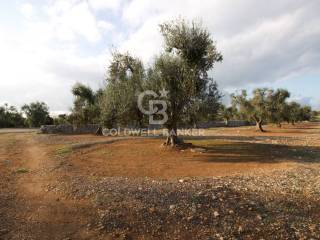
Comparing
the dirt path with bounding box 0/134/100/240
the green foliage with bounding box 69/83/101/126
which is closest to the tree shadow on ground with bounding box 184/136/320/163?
the dirt path with bounding box 0/134/100/240

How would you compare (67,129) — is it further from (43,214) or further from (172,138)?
(43,214)

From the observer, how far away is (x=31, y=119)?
6094cm

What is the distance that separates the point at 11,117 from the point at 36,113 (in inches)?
371

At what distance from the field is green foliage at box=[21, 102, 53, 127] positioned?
1809 inches

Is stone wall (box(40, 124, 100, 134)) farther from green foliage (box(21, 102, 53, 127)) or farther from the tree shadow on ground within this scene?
the tree shadow on ground

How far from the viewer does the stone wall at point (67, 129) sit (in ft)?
135

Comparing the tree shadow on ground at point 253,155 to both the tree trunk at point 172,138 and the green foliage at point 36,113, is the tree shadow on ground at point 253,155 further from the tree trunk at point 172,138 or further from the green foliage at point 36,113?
the green foliage at point 36,113

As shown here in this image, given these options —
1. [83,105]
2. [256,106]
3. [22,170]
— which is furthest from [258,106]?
[22,170]

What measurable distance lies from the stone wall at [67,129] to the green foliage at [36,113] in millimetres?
19659

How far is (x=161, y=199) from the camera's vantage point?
9828mm

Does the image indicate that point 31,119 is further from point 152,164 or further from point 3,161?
point 152,164

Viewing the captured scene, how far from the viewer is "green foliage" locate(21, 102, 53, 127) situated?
197 feet

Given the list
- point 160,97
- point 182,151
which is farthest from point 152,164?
point 160,97

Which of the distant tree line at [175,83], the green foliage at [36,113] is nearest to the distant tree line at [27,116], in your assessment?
the green foliage at [36,113]
